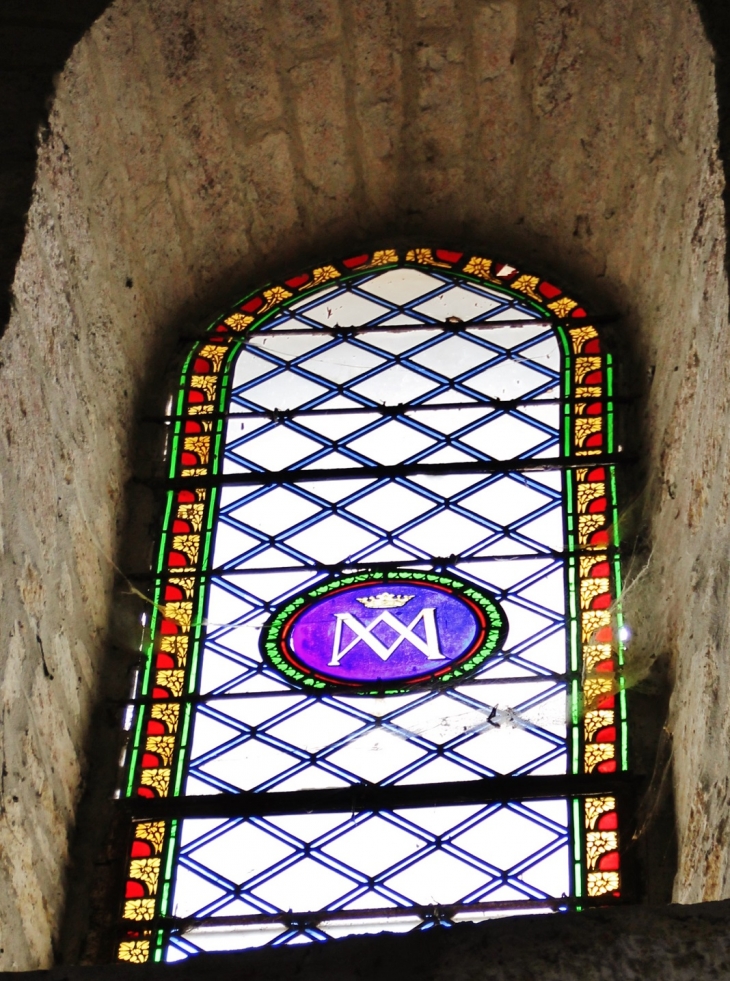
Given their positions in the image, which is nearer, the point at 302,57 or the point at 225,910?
the point at 225,910

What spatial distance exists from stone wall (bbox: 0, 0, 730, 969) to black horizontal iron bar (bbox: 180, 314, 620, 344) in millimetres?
86

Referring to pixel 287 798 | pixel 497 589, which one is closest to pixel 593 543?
pixel 497 589

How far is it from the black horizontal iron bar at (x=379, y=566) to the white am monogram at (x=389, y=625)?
0.33 ft

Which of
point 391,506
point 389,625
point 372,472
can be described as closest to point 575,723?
point 389,625

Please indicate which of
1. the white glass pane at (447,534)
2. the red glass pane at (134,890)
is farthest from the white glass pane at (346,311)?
the red glass pane at (134,890)

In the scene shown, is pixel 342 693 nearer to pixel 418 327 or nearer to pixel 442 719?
pixel 442 719

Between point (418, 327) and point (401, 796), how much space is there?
1701mm

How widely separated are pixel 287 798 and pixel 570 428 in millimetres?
1334

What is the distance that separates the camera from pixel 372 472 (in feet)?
15.3

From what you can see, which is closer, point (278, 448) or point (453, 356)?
point (278, 448)

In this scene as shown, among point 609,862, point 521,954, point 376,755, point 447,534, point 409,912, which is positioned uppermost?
point 447,534

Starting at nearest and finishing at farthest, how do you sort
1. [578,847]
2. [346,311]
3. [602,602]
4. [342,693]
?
1. [578,847]
2. [342,693]
3. [602,602]
4. [346,311]

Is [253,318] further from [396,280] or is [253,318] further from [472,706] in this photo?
[472,706]

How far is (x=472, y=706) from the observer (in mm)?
3996
